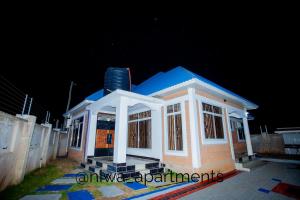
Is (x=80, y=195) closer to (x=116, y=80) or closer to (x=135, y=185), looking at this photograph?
(x=135, y=185)

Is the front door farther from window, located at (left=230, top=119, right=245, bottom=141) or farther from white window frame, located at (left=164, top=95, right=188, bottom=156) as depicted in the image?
window, located at (left=230, top=119, right=245, bottom=141)

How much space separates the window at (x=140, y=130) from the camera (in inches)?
340

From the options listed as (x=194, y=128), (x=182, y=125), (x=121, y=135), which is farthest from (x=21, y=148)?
(x=194, y=128)

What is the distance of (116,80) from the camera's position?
29.9ft

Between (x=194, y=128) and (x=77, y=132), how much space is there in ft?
30.1

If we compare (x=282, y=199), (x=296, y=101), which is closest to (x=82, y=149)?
(x=282, y=199)

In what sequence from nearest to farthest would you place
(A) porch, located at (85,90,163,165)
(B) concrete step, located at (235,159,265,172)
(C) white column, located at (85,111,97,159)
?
(A) porch, located at (85,90,163,165) < (B) concrete step, located at (235,159,265,172) < (C) white column, located at (85,111,97,159)

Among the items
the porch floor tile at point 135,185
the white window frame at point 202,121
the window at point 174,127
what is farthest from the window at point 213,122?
the porch floor tile at point 135,185

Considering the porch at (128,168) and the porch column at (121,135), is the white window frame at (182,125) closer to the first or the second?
the porch at (128,168)

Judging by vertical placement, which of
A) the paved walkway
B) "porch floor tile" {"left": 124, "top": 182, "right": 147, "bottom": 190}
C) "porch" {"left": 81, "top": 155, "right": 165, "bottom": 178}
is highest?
"porch" {"left": 81, "top": 155, "right": 165, "bottom": 178}

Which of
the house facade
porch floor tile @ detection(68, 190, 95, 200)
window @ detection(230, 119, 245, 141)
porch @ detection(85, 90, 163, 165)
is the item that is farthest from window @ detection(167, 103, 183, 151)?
window @ detection(230, 119, 245, 141)

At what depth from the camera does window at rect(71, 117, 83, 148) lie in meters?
11.0

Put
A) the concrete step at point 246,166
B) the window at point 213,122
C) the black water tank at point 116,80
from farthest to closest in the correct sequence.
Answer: the black water tank at point 116,80, the concrete step at point 246,166, the window at point 213,122

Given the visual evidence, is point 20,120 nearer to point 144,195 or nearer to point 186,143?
point 144,195
